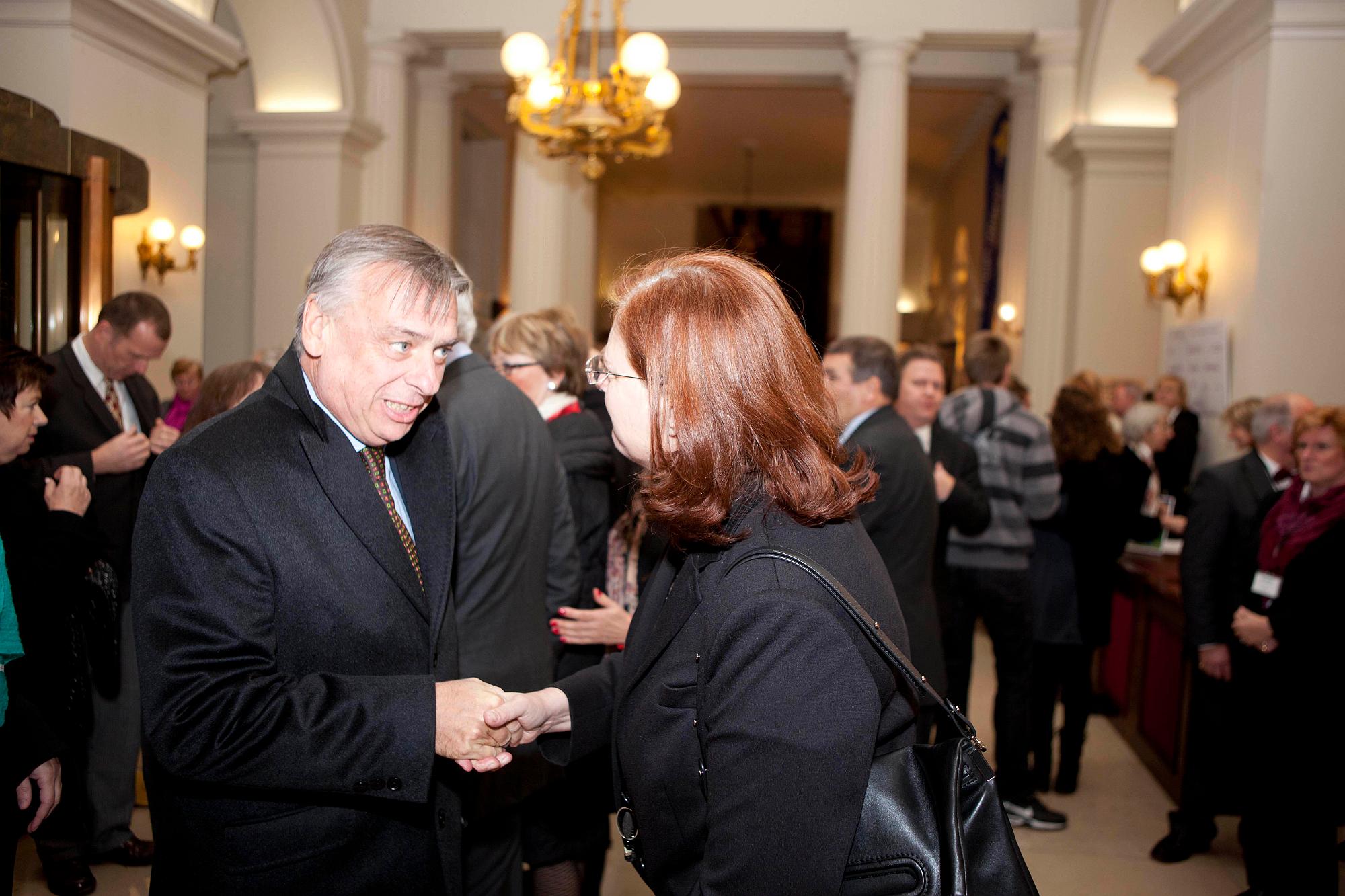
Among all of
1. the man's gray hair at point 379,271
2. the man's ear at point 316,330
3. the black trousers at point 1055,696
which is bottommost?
the black trousers at point 1055,696

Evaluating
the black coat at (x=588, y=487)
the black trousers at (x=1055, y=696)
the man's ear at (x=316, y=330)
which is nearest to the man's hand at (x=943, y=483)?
the black trousers at (x=1055, y=696)

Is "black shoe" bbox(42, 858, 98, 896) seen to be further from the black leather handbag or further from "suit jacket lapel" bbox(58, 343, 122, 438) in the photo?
the black leather handbag

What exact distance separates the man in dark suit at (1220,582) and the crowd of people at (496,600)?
0.03 m

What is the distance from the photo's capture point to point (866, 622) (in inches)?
45.0

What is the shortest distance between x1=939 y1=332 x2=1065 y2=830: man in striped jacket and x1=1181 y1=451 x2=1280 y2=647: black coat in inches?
24.0

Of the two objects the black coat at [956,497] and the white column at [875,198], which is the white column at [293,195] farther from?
the black coat at [956,497]

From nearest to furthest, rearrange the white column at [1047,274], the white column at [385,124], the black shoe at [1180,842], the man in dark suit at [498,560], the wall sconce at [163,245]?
the man in dark suit at [498,560], the black shoe at [1180,842], the wall sconce at [163,245], the white column at [1047,274], the white column at [385,124]

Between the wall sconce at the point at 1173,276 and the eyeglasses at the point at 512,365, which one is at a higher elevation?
the wall sconce at the point at 1173,276

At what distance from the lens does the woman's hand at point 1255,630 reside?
3.15 metres

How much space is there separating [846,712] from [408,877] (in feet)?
2.92

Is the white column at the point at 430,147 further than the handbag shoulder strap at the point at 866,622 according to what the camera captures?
Yes

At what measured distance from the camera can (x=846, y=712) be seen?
109cm

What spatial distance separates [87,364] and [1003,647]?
3518 mm

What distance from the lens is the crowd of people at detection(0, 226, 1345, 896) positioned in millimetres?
1223
